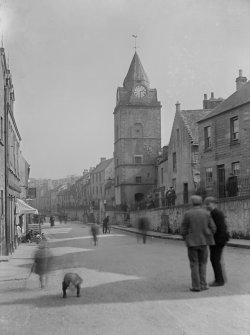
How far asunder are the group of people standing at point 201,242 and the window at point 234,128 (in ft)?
64.5

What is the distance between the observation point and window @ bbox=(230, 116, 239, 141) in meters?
28.5

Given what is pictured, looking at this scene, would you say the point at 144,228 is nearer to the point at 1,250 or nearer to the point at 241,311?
the point at 1,250

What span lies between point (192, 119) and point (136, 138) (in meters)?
26.5

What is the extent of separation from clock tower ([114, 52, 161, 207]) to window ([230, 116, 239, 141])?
3627cm

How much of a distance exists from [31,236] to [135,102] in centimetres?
4033

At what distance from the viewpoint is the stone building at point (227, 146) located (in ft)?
89.8

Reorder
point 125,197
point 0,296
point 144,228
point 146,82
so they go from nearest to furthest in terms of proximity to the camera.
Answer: point 0,296, point 144,228, point 125,197, point 146,82

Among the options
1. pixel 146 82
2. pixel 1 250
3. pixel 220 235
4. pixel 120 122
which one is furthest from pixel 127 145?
pixel 220 235

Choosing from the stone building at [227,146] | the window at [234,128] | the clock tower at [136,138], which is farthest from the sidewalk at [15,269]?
the clock tower at [136,138]

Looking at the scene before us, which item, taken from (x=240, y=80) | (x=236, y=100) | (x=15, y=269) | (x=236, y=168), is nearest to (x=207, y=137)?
(x=236, y=100)

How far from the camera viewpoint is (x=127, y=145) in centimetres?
6638

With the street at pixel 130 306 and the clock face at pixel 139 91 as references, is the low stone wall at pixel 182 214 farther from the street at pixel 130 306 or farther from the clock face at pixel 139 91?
the clock face at pixel 139 91

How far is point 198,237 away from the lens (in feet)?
29.9

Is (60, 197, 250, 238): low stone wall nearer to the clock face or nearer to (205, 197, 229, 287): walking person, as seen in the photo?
(205, 197, 229, 287): walking person
